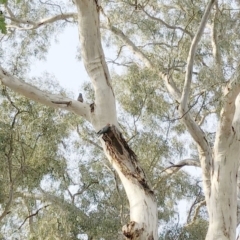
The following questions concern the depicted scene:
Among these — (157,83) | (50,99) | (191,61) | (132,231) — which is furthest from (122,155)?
(157,83)

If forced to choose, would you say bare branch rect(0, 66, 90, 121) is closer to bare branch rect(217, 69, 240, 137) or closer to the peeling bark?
the peeling bark

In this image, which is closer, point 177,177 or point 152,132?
point 152,132

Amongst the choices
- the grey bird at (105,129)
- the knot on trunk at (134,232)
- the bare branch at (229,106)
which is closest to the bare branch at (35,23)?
the grey bird at (105,129)

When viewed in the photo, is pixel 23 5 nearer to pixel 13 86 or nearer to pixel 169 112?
pixel 169 112

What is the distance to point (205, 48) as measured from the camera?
27.6ft

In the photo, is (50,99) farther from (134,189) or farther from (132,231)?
(132,231)

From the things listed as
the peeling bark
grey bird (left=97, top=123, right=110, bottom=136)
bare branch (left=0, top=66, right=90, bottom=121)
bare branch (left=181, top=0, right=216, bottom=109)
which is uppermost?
bare branch (left=181, top=0, right=216, bottom=109)

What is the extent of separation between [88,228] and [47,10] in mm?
3101

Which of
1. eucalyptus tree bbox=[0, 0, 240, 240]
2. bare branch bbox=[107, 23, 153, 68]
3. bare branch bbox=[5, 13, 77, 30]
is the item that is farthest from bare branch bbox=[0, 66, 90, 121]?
bare branch bbox=[107, 23, 153, 68]

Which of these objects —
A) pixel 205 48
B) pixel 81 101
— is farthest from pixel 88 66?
pixel 205 48

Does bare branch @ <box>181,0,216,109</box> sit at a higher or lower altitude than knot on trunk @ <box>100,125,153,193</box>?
higher

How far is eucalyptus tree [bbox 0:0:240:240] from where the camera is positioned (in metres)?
4.30

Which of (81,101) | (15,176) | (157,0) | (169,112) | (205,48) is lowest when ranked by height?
(81,101)

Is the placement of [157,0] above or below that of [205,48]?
above
